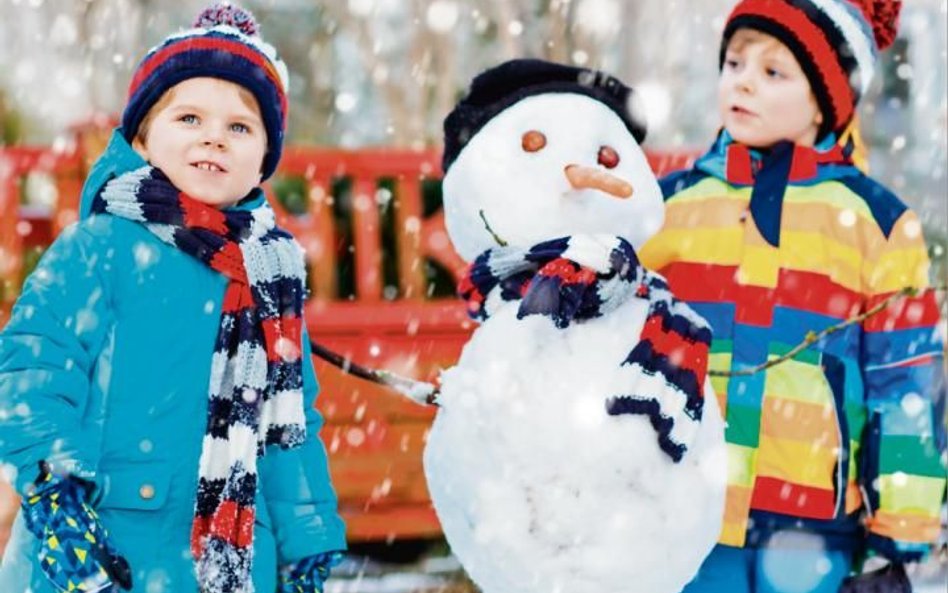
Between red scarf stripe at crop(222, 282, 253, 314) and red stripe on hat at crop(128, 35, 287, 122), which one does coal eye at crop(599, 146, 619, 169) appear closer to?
red stripe on hat at crop(128, 35, 287, 122)

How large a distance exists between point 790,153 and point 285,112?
1.19 m

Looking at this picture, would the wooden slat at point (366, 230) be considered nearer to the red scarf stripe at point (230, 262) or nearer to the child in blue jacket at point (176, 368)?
the child in blue jacket at point (176, 368)

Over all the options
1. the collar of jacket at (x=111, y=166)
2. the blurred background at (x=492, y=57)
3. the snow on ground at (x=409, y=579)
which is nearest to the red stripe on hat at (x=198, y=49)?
the collar of jacket at (x=111, y=166)

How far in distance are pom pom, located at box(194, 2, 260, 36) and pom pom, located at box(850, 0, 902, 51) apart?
1.51m

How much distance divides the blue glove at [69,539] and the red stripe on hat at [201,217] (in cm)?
51

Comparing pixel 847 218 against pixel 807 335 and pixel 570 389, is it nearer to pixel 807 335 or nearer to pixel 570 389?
pixel 807 335

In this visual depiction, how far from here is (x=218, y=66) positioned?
227 cm

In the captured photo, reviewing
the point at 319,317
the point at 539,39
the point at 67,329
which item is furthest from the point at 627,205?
the point at 539,39

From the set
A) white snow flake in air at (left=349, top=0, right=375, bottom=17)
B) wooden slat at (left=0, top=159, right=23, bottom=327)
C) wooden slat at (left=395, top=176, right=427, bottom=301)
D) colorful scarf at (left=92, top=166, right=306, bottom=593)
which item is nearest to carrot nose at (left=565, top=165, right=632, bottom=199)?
colorful scarf at (left=92, top=166, right=306, bottom=593)

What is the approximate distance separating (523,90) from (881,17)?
1.00 metres

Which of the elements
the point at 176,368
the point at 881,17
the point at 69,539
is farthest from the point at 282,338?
the point at 881,17

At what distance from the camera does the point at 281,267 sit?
235 centimetres

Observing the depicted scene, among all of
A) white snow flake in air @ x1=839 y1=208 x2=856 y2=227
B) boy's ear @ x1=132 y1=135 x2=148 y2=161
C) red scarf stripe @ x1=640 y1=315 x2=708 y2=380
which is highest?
boy's ear @ x1=132 y1=135 x2=148 y2=161

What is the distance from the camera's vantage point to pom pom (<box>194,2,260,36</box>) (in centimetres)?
241
